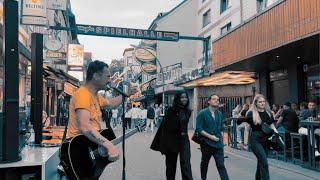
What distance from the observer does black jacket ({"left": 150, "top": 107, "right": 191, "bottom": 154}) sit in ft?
22.5

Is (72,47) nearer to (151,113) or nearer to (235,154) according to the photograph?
(151,113)

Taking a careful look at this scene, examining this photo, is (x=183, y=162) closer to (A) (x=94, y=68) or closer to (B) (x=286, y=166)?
(A) (x=94, y=68)

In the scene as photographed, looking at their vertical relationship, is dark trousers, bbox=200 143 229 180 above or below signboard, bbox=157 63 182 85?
below

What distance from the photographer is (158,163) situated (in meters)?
10.7

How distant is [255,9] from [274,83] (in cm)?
398

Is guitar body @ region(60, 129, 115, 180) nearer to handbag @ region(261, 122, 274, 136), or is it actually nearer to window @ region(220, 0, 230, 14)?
handbag @ region(261, 122, 274, 136)

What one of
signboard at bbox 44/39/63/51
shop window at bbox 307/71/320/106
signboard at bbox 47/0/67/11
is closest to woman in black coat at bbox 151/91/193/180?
signboard at bbox 47/0/67/11

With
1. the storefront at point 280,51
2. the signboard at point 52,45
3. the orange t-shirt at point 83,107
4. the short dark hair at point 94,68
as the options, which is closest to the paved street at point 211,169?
the storefront at point 280,51

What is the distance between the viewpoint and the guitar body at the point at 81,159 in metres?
3.72

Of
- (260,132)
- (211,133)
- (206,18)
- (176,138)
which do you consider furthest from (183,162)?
(206,18)

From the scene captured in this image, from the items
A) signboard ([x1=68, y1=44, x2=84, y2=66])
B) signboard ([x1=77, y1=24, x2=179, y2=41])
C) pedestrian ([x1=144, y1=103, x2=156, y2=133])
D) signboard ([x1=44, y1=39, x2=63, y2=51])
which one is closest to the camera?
signboard ([x1=44, y1=39, x2=63, y2=51])

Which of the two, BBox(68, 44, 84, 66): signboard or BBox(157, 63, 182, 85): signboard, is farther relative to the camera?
BBox(157, 63, 182, 85): signboard

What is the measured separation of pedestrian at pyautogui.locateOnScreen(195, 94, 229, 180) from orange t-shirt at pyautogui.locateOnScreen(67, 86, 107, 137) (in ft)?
11.3

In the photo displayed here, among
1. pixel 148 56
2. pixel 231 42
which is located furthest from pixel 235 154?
pixel 148 56
